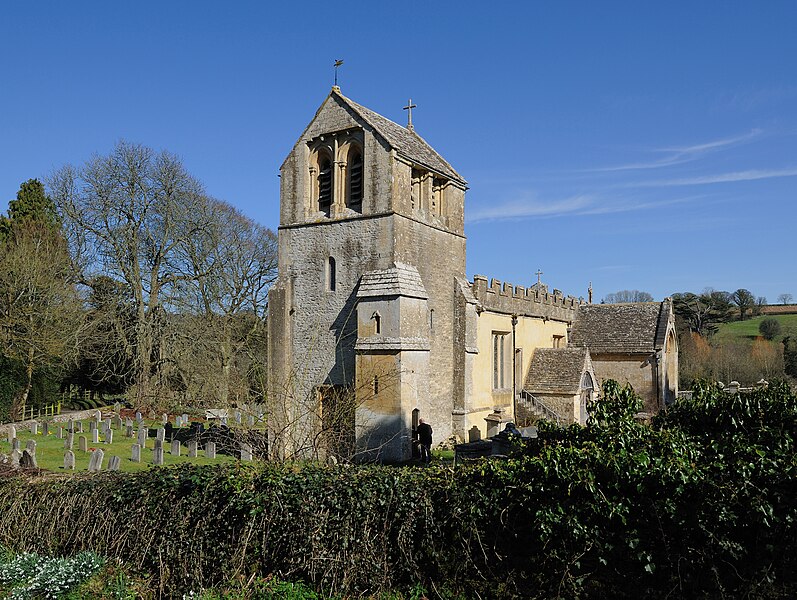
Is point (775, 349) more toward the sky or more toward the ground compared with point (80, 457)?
more toward the sky

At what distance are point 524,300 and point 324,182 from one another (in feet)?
36.6

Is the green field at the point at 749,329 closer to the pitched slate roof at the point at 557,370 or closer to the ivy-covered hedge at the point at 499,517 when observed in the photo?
the pitched slate roof at the point at 557,370

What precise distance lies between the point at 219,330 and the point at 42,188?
13.9m

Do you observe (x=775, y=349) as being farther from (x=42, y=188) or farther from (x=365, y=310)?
(x=42, y=188)

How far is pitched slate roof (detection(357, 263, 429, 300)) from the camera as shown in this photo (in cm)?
1784

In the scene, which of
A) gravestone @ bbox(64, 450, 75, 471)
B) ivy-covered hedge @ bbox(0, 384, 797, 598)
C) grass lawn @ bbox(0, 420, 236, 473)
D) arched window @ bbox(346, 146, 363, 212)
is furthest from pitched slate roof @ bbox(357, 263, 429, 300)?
gravestone @ bbox(64, 450, 75, 471)

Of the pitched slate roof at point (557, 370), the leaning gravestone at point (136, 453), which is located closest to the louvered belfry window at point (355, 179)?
the leaning gravestone at point (136, 453)

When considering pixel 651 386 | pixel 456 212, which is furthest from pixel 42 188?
pixel 651 386

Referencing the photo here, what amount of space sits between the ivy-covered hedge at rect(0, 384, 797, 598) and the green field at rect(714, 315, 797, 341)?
51827mm

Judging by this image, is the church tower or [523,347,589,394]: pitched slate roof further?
[523,347,589,394]: pitched slate roof

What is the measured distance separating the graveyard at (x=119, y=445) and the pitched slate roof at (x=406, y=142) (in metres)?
9.19

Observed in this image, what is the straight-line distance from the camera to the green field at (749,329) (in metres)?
55.9

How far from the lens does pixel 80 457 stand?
20.8 m

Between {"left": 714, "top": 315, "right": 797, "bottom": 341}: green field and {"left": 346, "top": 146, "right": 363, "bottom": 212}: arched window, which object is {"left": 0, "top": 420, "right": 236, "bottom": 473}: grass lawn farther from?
{"left": 714, "top": 315, "right": 797, "bottom": 341}: green field
